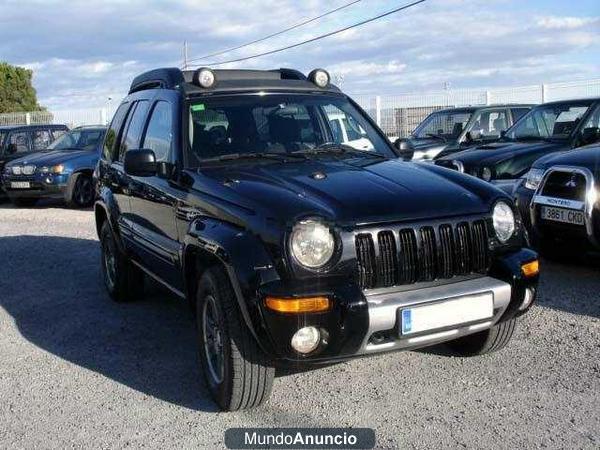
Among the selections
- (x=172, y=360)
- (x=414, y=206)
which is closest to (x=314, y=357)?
(x=414, y=206)

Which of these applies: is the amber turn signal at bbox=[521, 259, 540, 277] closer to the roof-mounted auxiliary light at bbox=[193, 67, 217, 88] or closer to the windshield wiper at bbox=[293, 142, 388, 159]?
the windshield wiper at bbox=[293, 142, 388, 159]

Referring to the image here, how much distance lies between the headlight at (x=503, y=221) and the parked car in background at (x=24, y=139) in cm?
1397

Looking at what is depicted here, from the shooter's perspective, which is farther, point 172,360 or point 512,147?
point 512,147

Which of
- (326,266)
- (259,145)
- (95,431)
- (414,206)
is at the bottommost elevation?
(95,431)

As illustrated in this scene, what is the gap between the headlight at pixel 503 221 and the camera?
3.92m

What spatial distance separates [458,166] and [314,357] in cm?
617

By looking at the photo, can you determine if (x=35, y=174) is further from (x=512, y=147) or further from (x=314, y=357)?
(x=314, y=357)

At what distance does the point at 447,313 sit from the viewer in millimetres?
3568

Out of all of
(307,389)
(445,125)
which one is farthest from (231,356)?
(445,125)

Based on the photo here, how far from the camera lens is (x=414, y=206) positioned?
3705mm

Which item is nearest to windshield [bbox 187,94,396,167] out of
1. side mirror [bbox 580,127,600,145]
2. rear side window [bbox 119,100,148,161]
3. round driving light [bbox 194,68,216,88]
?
round driving light [bbox 194,68,216,88]

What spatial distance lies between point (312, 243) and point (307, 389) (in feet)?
3.68

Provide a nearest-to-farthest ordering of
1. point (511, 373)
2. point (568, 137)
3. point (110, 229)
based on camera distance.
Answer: point (511, 373) → point (110, 229) → point (568, 137)

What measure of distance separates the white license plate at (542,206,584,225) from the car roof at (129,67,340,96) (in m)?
2.21
